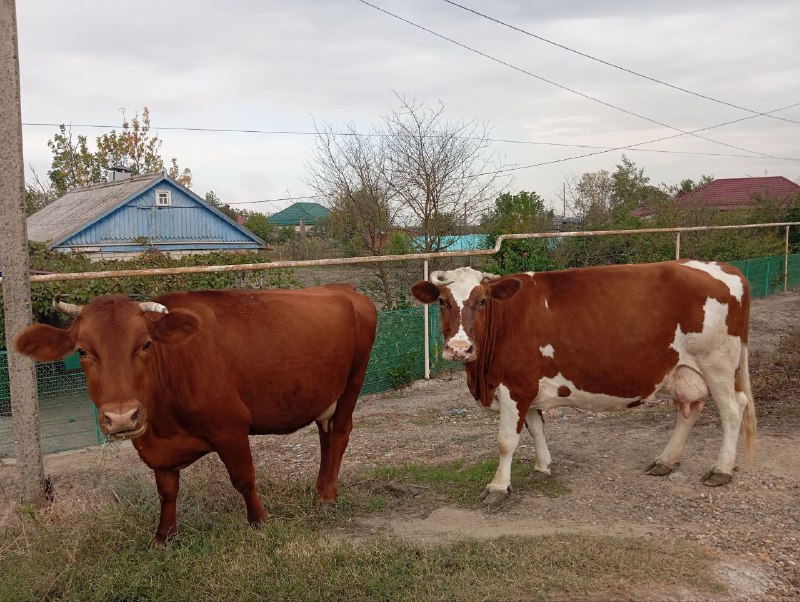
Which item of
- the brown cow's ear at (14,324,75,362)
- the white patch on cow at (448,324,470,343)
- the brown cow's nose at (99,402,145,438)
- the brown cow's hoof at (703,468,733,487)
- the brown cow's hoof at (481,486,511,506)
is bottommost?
the brown cow's hoof at (481,486,511,506)

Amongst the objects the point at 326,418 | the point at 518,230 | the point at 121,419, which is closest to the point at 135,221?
the point at 518,230

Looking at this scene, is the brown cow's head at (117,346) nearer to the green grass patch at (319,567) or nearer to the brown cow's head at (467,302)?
the green grass patch at (319,567)

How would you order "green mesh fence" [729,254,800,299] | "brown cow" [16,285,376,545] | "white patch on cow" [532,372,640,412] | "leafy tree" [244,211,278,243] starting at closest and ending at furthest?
"brown cow" [16,285,376,545], "white patch on cow" [532,372,640,412], "green mesh fence" [729,254,800,299], "leafy tree" [244,211,278,243]

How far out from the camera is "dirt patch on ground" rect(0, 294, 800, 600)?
15.2 feet

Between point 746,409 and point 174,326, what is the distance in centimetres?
471

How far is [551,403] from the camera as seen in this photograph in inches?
227

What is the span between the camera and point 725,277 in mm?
5852

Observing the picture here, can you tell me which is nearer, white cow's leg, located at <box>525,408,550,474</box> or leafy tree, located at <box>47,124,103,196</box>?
white cow's leg, located at <box>525,408,550,474</box>

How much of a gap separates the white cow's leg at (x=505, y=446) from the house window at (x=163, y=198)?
934 inches

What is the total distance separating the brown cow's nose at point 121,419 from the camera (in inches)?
145

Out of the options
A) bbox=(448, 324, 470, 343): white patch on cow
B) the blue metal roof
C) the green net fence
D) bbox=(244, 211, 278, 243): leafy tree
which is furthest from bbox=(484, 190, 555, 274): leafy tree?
bbox=(244, 211, 278, 243): leafy tree

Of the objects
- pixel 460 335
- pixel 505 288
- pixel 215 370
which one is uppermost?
pixel 505 288

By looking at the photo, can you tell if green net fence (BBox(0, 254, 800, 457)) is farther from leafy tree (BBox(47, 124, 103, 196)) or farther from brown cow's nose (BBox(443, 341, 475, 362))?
leafy tree (BBox(47, 124, 103, 196))

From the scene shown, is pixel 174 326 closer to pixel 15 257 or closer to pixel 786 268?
pixel 15 257
